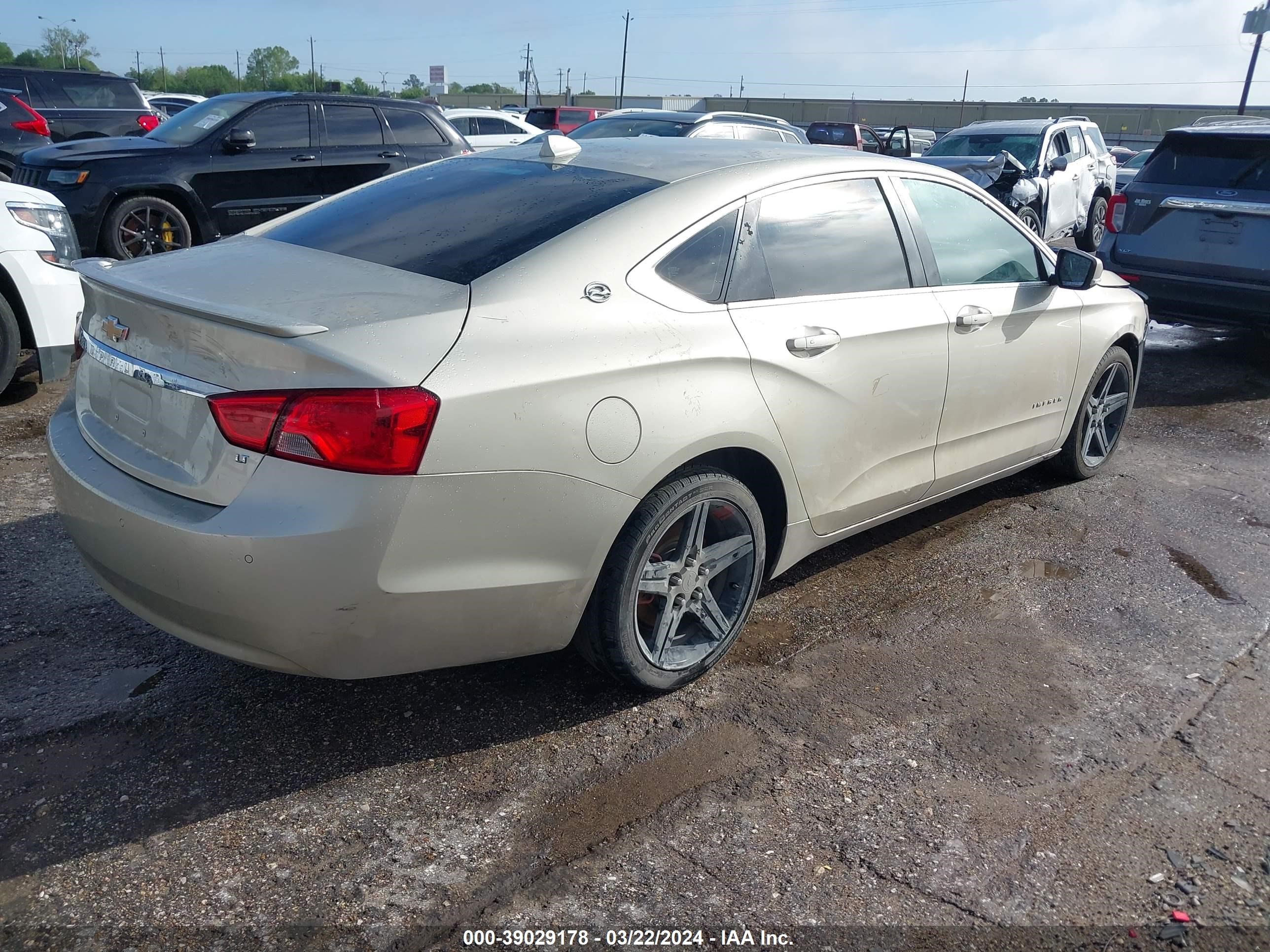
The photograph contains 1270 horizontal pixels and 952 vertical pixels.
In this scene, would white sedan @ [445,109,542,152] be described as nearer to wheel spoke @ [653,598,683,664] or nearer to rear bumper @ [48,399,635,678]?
wheel spoke @ [653,598,683,664]

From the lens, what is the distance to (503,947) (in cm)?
228

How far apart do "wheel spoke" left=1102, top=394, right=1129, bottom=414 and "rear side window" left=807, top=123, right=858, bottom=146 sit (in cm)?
1762

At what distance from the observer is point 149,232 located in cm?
920

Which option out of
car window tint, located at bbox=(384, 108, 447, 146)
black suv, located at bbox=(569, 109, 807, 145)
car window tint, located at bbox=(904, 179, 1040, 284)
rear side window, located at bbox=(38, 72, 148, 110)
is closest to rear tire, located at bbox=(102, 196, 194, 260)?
car window tint, located at bbox=(384, 108, 447, 146)

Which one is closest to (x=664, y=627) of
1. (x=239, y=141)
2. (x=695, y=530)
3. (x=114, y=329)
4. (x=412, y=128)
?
(x=695, y=530)

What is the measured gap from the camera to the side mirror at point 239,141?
9.61 metres

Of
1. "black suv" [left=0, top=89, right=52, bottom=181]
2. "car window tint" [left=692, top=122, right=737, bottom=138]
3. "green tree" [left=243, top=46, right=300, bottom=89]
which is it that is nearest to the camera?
"black suv" [left=0, top=89, right=52, bottom=181]

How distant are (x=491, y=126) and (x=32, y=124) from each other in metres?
9.82

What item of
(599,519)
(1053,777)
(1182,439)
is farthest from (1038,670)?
(1182,439)

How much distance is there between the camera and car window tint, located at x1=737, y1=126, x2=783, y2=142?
12734mm

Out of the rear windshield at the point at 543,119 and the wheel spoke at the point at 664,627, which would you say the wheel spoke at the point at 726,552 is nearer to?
the wheel spoke at the point at 664,627

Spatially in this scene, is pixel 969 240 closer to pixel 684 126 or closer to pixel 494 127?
pixel 684 126

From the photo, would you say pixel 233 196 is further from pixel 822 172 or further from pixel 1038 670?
pixel 1038 670

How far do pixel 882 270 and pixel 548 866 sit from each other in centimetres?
240
